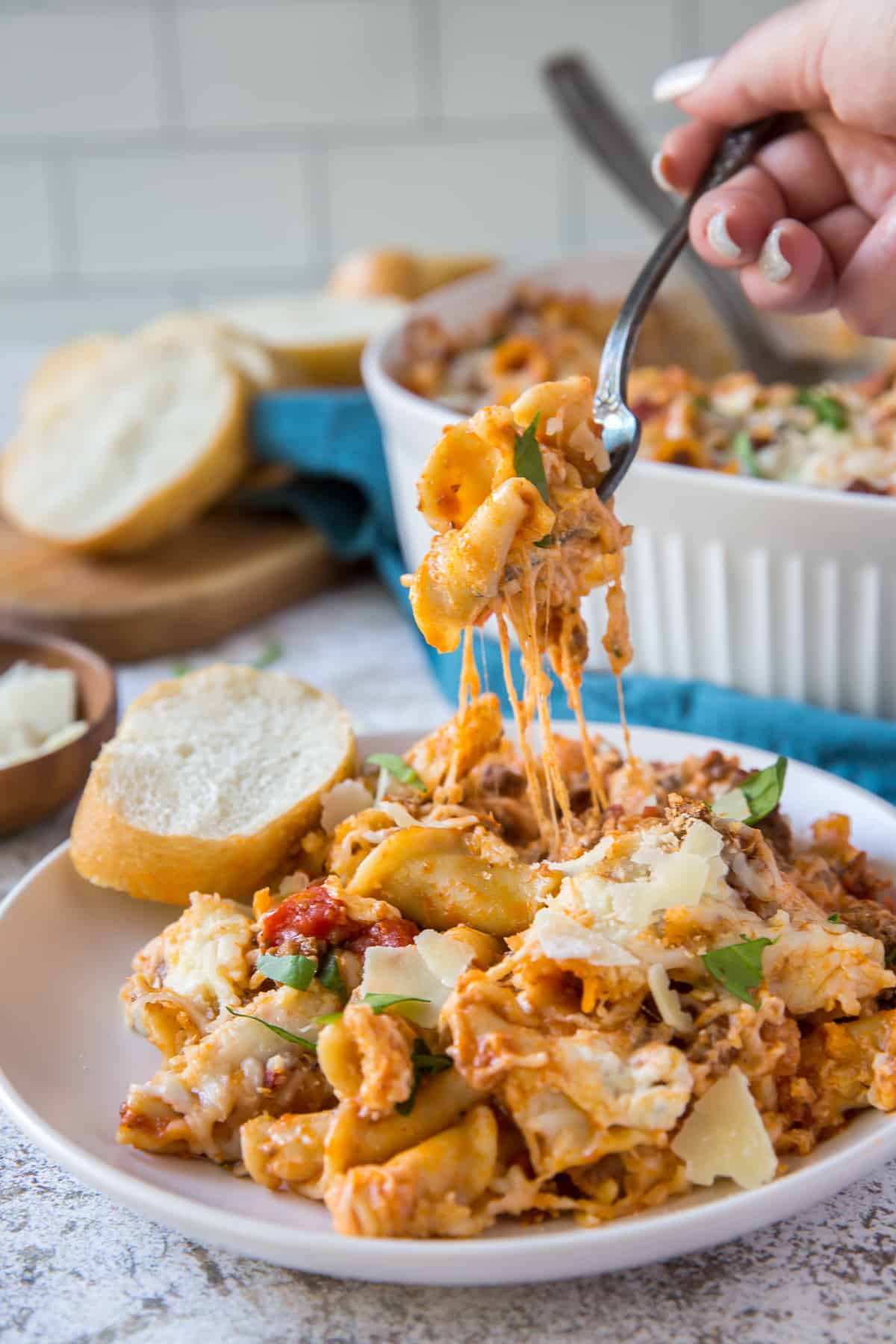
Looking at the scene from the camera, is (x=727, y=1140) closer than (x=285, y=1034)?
Yes

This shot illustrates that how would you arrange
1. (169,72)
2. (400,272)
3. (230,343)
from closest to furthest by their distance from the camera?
(230,343) < (400,272) < (169,72)

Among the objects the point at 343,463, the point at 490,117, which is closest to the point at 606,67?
the point at 490,117

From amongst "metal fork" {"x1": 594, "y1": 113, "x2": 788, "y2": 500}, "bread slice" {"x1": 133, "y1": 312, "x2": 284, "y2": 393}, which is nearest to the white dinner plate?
"metal fork" {"x1": 594, "y1": 113, "x2": 788, "y2": 500}

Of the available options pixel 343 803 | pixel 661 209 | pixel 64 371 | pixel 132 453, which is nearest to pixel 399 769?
pixel 343 803

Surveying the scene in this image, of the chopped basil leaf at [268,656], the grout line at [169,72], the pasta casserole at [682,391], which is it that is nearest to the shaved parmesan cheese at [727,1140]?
the pasta casserole at [682,391]

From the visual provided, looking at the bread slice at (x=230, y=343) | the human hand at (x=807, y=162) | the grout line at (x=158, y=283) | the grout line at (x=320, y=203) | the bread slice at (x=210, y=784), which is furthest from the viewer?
the grout line at (x=158, y=283)

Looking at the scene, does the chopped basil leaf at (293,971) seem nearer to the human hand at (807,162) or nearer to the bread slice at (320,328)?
the human hand at (807,162)

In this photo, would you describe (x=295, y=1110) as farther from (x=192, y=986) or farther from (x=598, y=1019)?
(x=598, y=1019)

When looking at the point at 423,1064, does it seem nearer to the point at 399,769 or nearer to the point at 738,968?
the point at 738,968
